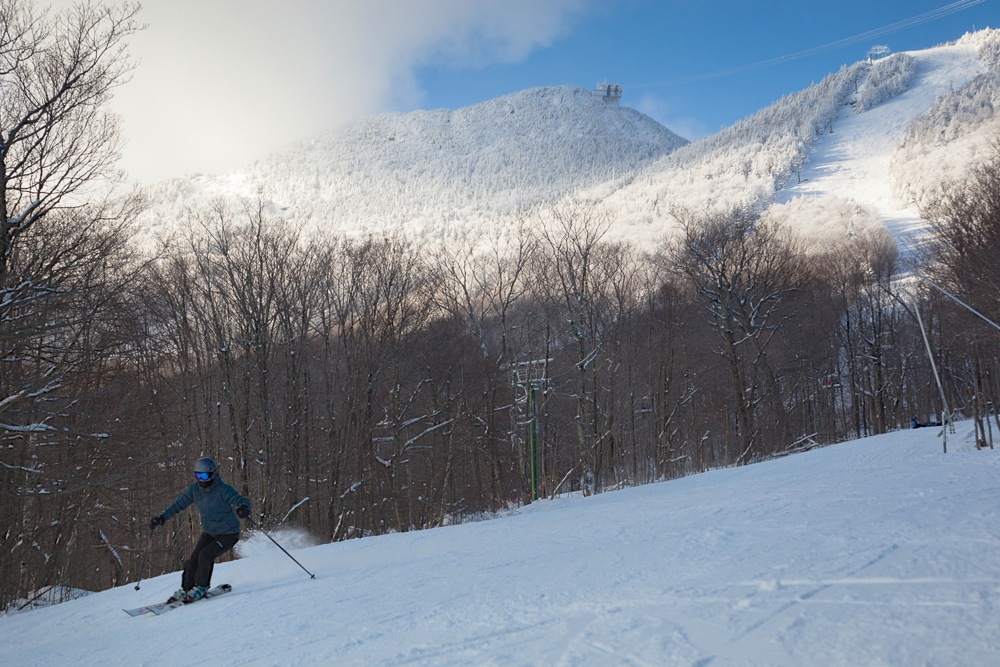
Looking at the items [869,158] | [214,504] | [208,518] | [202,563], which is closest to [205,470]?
[214,504]

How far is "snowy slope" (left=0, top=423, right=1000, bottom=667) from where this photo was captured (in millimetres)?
3914

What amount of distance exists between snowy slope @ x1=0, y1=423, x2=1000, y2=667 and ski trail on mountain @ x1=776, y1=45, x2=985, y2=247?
113302mm

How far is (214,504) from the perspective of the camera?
8219 millimetres

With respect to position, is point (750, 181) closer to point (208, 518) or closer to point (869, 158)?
point (869, 158)

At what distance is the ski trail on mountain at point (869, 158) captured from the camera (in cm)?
13288

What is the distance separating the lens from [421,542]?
10.5m

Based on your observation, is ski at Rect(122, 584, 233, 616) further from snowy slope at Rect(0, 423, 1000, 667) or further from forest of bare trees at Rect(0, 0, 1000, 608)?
forest of bare trees at Rect(0, 0, 1000, 608)

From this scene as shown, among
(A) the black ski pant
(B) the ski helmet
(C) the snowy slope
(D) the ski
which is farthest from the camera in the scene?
(B) the ski helmet

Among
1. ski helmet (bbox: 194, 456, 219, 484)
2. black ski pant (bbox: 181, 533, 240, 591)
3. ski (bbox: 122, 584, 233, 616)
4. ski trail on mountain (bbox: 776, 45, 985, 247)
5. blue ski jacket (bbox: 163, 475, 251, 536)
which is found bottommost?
ski (bbox: 122, 584, 233, 616)

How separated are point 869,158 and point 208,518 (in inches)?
7513

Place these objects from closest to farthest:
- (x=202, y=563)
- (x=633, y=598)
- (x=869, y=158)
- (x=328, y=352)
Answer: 1. (x=633, y=598)
2. (x=202, y=563)
3. (x=328, y=352)
4. (x=869, y=158)

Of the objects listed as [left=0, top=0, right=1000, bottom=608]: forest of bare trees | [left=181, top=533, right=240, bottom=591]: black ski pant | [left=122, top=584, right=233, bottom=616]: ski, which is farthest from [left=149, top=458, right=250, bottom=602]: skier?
[left=0, top=0, right=1000, bottom=608]: forest of bare trees

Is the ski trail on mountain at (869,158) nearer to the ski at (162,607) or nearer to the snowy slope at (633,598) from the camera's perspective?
the snowy slope at (633,598)

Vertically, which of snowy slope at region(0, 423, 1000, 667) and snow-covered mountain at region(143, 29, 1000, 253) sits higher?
snow-covered mountain at region(143, 29, 1000, 253)
